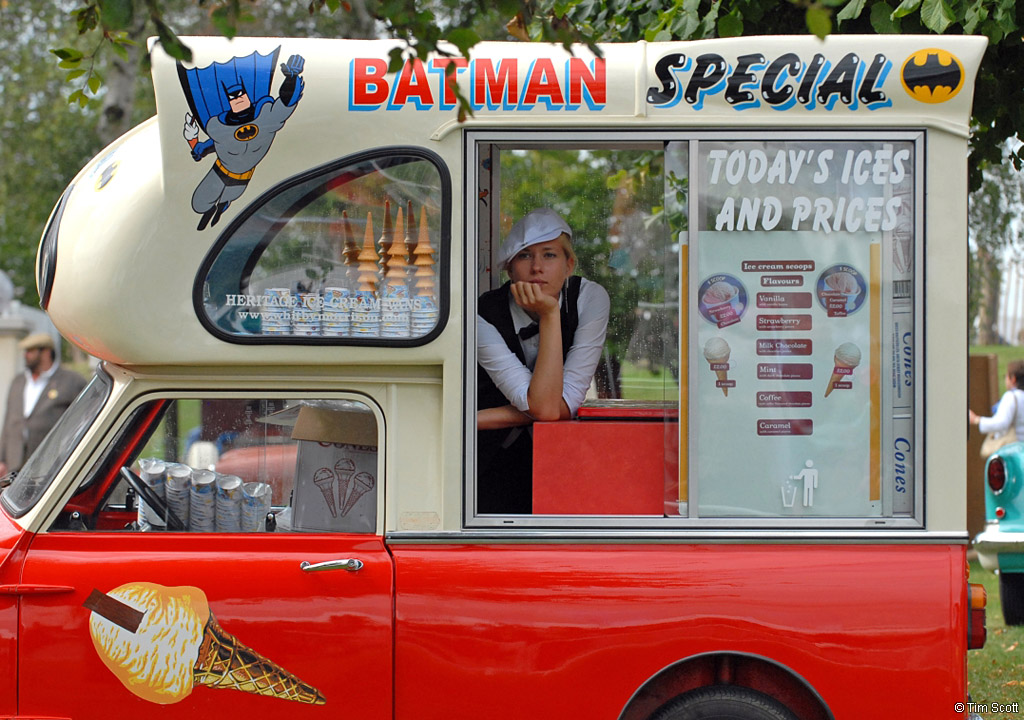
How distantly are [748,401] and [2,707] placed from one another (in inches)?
101

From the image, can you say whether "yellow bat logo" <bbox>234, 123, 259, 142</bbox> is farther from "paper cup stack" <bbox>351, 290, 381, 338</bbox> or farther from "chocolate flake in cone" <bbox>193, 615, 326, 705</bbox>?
"chocolate flake in cone" <bbox>193, 615, 326, 705</bbox>

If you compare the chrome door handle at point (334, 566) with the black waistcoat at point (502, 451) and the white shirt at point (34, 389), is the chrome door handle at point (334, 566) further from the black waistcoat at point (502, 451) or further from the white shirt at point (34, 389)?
the white shirt at point (34, 389)

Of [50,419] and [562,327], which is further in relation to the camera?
[50,419]

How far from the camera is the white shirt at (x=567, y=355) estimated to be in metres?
3.63

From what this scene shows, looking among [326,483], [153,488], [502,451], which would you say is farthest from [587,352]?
[153,488]

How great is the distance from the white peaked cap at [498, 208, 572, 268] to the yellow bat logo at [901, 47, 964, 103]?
136 cm

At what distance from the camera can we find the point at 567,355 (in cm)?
386

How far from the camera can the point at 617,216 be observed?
15.7 feet

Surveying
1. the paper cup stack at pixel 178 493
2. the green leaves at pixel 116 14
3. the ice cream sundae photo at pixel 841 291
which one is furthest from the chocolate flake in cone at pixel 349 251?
the ice cream sundae photo at pixel 841 291

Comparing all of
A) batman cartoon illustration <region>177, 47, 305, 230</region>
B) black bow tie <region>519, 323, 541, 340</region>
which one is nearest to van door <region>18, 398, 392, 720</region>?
black bow tie <region>519, 323, 541, 340</region>

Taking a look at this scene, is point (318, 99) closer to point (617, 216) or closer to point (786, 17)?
point (617, 216)

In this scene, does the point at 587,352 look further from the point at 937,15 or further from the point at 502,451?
the point at 937,15

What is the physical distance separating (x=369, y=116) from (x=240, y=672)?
1.82m

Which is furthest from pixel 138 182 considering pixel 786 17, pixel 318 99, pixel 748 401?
pixel 786 17
